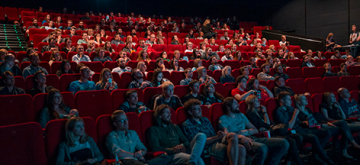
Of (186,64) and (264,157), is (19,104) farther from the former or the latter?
(186,64)

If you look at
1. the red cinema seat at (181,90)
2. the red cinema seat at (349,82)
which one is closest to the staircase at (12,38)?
the red cinema seat at (181,90)

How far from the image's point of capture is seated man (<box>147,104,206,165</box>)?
3.52 feet

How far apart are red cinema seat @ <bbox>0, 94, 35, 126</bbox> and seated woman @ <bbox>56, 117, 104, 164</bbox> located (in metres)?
0.38

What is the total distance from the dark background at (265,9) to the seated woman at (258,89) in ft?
10.0

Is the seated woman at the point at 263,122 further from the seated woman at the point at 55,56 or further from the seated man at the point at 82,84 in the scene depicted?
the seated woman at the point at 55,56

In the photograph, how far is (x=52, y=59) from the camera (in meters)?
2.07

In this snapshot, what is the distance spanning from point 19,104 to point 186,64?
1489 millimetres

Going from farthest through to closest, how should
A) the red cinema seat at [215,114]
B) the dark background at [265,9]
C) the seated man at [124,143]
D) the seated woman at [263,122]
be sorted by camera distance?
1. the dark background at [265,9]
2. the red cinema seat at [215,114]
3. the seated woman at [263,122]
4. the seated man at [124,143]

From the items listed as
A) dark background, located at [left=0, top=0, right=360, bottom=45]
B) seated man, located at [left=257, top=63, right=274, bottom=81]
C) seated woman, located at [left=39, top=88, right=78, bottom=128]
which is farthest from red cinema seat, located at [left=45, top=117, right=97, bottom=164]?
dark background, located at [left=0, top=0, right=360, bottom=45]

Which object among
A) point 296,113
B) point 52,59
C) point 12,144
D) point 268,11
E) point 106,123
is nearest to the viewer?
point 12,144

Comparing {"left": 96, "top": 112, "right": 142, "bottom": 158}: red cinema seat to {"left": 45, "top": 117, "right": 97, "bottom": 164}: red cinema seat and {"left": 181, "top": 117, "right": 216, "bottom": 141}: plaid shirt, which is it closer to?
{"left": 45, "top": 117, "right": 97, "bottom": 164}: red cinema seat

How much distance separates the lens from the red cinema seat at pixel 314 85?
6.94 feet

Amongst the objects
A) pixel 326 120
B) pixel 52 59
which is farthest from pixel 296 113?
pixel 52 59

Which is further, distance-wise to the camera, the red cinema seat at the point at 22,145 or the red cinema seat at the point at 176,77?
the red cinema seat at the point at 176,77
